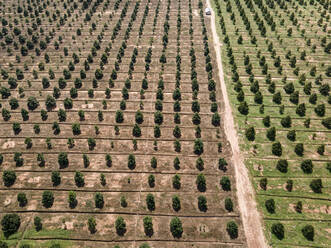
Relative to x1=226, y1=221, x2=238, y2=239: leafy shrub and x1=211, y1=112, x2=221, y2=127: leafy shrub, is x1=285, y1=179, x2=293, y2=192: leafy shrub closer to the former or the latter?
x1=226, y1=221, x2=238, y2=239: leafy shrub

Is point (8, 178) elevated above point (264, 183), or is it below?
above

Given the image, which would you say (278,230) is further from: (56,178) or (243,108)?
(56,178)

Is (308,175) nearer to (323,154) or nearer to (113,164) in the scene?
(323,154)

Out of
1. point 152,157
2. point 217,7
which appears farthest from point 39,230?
point 217,7

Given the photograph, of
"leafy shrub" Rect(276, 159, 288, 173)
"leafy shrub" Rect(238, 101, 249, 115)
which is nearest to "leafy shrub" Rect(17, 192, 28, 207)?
"leafy shrub" Rect(276, 159, 288, 173)

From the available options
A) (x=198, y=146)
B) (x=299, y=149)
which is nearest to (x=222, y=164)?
(x=198, y=146)

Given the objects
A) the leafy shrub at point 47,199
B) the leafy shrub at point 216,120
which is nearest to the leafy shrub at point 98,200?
the leafy shrub at point 47,199
